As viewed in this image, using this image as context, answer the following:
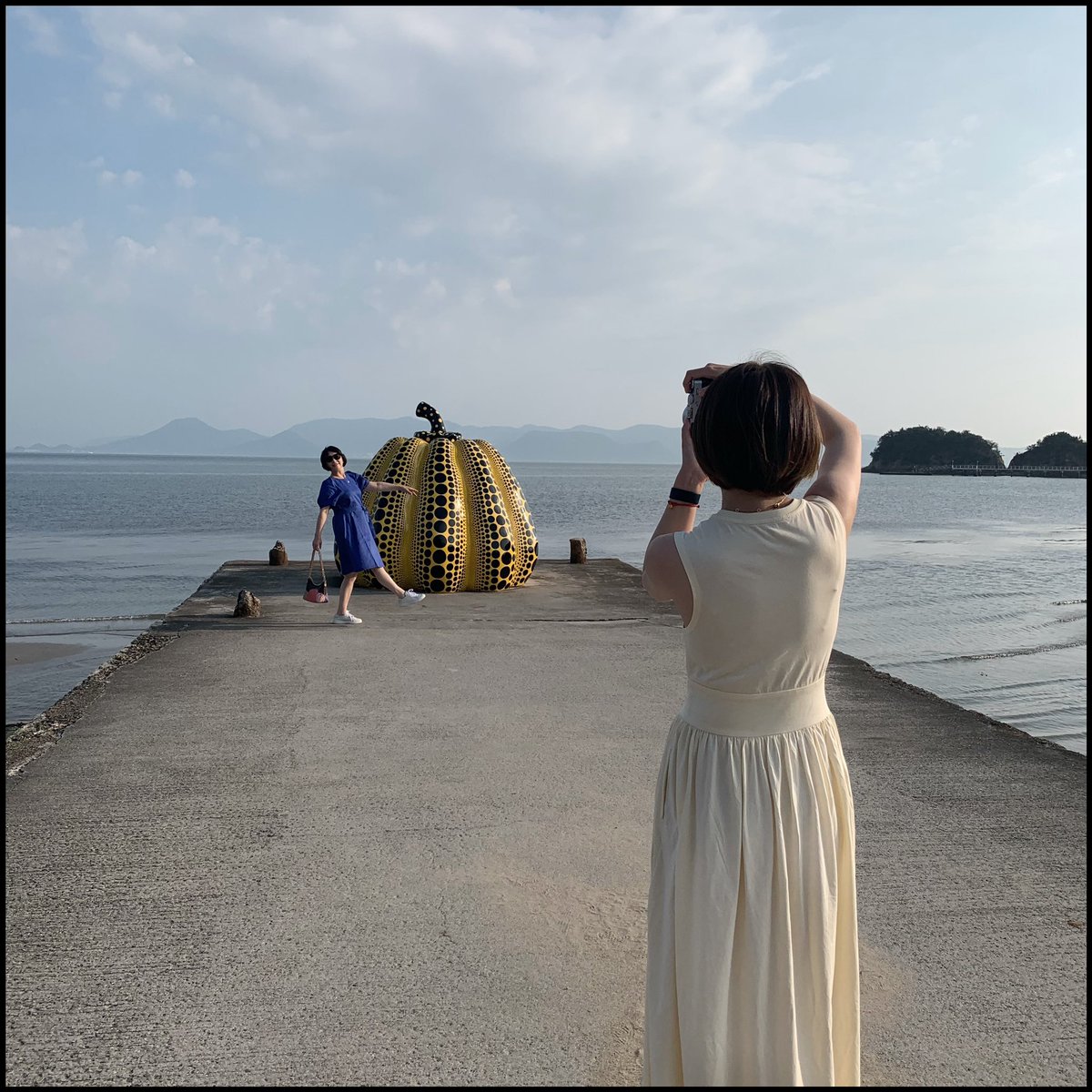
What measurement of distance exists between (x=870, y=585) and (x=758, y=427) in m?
17.0

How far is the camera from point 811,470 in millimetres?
2141

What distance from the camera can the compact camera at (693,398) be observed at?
225 cm

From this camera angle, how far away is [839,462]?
232 cm

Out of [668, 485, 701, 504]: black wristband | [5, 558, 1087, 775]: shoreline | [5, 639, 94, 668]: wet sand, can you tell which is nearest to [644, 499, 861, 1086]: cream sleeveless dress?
[668, 485, 701, 504]: black wristband

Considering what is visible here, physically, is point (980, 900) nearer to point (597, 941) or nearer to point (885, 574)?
point (597, 941)

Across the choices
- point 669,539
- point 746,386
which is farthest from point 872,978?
point 746,386

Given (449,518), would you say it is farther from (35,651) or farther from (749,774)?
(749,774)

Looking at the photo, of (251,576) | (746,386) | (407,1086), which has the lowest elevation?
(407,1086)

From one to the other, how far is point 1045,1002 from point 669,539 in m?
2.04

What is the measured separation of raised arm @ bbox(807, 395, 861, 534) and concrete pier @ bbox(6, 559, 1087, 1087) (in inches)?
62.2

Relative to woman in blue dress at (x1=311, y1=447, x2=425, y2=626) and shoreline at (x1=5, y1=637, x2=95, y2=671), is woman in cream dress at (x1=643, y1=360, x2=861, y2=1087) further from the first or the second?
shoreline at (x1=5, y1=637, x2=95, y2=671)

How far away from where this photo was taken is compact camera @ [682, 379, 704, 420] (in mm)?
2252

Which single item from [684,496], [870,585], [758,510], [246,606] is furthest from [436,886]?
[870,585]

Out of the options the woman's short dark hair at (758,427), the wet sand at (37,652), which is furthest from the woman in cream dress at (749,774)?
the wet sand at (37,652)
